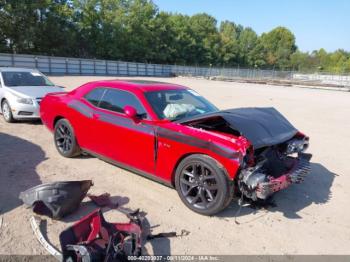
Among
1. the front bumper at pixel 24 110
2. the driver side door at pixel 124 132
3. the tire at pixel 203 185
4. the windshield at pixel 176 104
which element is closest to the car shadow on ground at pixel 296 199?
the tire at pixel 203 185

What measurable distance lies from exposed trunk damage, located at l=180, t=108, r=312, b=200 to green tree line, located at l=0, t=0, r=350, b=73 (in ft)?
145

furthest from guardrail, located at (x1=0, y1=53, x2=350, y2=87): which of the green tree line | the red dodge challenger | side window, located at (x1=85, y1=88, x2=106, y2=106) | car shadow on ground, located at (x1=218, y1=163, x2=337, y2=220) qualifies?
car shadow on ground, located at (x1=218, y1=163, x2=337, y2=220)

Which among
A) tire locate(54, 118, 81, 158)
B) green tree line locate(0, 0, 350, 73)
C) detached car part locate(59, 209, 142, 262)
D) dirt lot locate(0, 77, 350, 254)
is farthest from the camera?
green tree line locate(0, 0, 350, 73)

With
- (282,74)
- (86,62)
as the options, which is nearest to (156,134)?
(86,62)

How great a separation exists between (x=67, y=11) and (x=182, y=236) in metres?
50.4

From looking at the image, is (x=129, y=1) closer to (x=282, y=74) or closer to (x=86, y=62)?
(x=86, y=62)

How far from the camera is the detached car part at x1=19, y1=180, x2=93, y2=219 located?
3572 mm

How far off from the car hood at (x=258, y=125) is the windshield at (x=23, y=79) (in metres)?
6.48

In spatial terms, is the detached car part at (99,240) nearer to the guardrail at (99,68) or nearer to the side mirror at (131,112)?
the side mirror at (131,112)

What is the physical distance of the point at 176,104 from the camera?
189 inches

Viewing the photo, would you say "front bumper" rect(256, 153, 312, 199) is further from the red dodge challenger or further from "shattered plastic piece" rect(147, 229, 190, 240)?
"shattered plastic piece" rect(147, 229, 190, 240)

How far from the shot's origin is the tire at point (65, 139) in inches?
222

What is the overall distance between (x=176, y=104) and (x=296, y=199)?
87.1 inches

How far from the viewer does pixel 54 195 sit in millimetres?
3572
